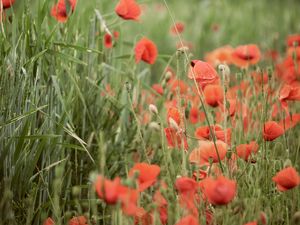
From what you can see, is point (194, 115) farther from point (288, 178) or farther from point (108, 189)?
point (108, 189)

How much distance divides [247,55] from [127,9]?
615 mm

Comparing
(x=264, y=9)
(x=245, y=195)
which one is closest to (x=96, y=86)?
(x=245, y=195)

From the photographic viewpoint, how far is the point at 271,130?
1.68 meters

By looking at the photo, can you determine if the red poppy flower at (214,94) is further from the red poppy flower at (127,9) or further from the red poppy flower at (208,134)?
the red poppy flower at (127,9)

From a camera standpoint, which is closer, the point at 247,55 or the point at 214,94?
the point at 214,94

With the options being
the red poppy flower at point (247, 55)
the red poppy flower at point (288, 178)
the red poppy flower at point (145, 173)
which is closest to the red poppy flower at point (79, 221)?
the red poppy flower at point (145, 173)

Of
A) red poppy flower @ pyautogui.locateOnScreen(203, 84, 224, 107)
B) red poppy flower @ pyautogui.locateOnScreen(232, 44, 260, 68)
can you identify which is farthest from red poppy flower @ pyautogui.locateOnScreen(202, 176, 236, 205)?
red poppy flower @ pyautogui.locateOnScreen(232, 44, 260, 68)

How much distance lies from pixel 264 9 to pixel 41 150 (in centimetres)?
416

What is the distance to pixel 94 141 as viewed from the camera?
212 centimetres

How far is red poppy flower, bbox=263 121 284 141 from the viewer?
5.47 feet

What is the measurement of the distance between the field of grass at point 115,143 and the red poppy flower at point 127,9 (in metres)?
0.09

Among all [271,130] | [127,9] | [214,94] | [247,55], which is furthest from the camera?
[247,55]

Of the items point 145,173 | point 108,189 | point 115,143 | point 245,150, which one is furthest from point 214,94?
point 108,189

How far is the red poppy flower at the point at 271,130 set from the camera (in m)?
1.67
